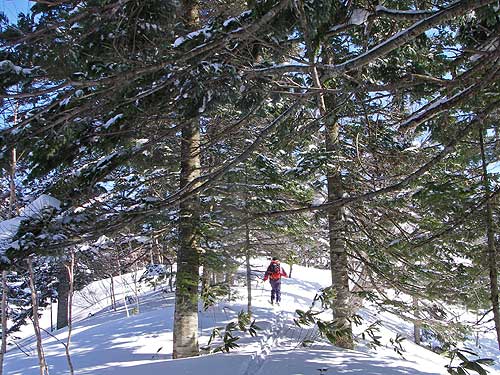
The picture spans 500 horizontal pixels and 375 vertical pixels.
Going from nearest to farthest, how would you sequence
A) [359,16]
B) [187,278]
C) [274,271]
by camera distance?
[359,16]
[187,278]
[274,271]

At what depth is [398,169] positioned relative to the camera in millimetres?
8062

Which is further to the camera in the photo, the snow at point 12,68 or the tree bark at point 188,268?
the tree bark at point 188,268

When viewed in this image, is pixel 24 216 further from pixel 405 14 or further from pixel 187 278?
pixel 405 14

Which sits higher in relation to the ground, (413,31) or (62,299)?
(413,31)

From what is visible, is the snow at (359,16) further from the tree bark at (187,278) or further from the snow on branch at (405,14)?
the tree bark at (187,278)

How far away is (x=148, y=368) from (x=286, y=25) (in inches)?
202

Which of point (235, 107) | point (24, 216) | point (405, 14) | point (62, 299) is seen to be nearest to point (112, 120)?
point (24, 216)

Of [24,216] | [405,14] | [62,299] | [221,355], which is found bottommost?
[221,355]

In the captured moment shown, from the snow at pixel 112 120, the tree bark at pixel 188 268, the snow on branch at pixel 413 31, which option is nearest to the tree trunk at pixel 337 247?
the tree bark at pixel 188 268

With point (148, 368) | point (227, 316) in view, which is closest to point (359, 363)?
point (148, 368)

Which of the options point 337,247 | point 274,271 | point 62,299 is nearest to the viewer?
point 337,247

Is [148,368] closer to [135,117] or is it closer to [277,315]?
[135,117]

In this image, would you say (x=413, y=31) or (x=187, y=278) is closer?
(x=413, y=31)

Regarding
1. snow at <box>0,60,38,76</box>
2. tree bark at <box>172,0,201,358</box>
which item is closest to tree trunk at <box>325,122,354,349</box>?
tree bark at <box>172,0,201,358</box>
